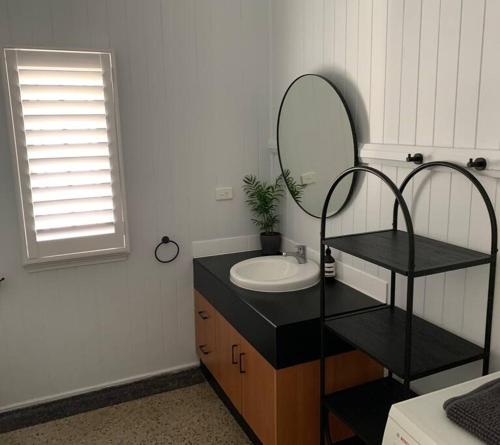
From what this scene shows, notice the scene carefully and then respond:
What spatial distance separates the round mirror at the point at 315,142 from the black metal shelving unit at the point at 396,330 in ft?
1.41

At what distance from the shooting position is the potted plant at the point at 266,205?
293 centimetres

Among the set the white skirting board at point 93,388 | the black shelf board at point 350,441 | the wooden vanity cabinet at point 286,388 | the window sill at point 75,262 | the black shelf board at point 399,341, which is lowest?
the white skirting board at point 93,388

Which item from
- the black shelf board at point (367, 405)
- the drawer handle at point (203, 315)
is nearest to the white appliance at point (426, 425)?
the black shelf board at point (367, 405)

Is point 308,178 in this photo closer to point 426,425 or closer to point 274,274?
point 274,274

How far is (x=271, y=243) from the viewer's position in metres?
2.93

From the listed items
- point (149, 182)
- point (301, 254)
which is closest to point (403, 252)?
point (301, 254)

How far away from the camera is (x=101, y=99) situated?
8.43 ft

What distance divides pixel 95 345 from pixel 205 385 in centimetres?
69

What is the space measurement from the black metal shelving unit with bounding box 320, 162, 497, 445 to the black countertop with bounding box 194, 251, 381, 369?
0.31 ft

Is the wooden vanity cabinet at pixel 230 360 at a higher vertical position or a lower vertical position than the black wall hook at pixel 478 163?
lower

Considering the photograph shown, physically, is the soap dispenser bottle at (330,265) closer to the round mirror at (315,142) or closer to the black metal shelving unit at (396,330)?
the round mirror at (315,142)

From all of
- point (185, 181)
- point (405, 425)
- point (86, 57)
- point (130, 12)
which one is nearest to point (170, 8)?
point (130, 12)

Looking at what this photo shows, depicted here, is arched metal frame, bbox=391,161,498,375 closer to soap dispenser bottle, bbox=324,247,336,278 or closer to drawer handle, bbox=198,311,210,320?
soap dispenser bottle, bbox=324,247,336,278

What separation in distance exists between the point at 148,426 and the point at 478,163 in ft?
6.74
